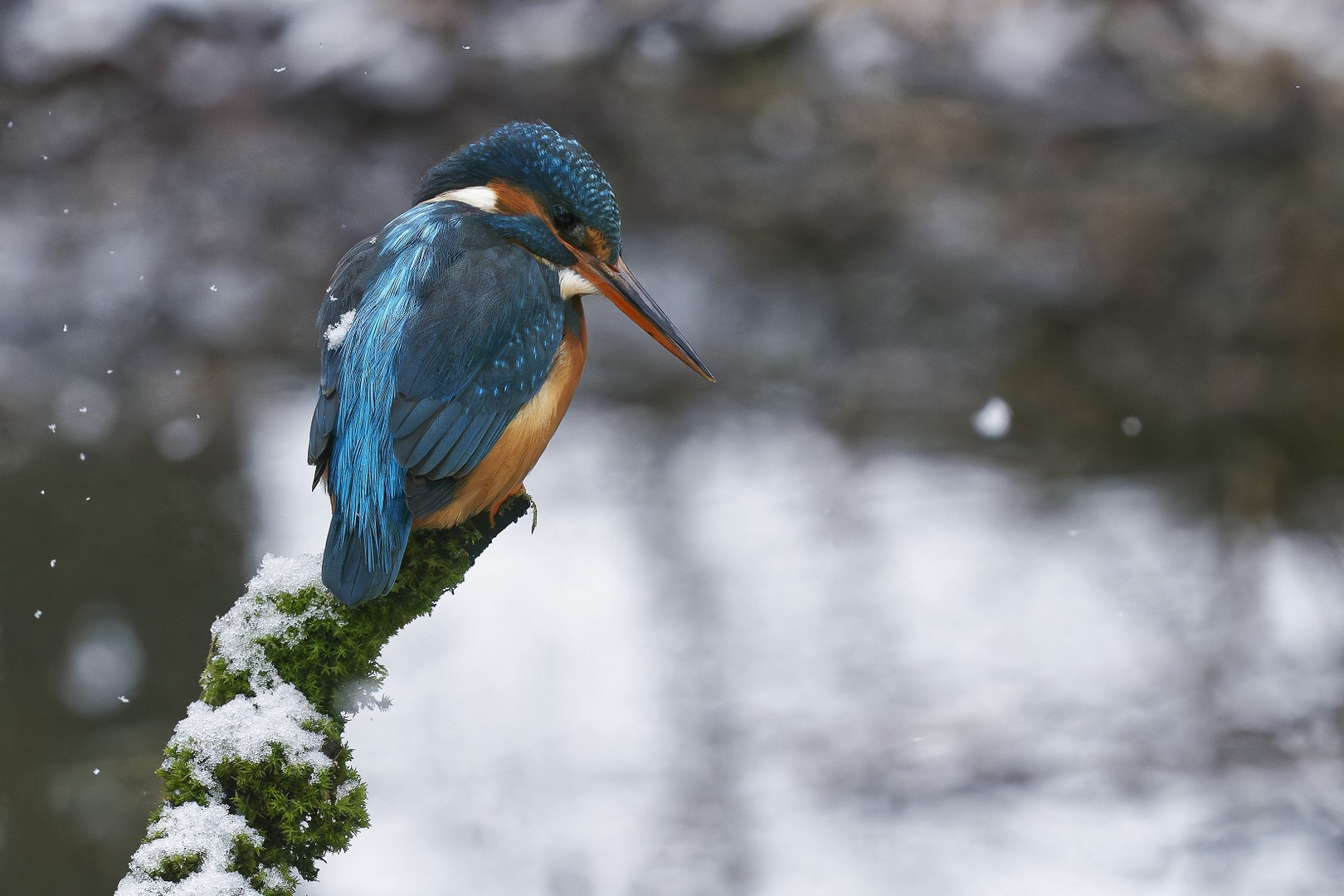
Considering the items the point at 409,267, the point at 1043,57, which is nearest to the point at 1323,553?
the point at 1043,57

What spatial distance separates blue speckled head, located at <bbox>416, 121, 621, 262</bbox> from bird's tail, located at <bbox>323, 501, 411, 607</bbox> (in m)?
0.56

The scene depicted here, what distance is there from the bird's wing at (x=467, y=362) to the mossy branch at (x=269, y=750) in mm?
169

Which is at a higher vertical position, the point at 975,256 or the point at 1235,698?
the point at 975,256

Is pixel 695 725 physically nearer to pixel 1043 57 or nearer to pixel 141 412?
pixel 141 412

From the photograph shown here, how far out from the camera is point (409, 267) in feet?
4.72

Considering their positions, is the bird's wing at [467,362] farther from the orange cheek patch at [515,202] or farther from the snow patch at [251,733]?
the snow patch at [251,733]

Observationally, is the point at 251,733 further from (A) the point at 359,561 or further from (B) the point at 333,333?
(B) the point at 333,333

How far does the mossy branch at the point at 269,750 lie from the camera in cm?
100

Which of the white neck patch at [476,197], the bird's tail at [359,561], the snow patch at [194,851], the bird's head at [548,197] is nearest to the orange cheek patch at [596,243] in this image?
the bird's head at [548,197]

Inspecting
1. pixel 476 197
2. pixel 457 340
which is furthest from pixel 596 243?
pixel 457 340

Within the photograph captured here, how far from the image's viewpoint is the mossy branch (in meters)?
1.00

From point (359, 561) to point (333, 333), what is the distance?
0.36 meters

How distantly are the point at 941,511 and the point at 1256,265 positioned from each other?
4.56 feet

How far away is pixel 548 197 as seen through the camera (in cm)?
→ 159
